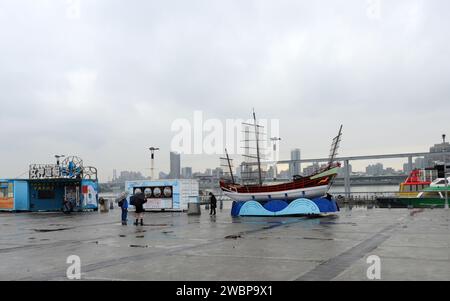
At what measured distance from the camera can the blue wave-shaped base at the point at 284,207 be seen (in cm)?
2880

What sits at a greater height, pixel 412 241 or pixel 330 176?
pixel 330 176

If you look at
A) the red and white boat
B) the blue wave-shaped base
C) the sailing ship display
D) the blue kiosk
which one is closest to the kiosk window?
the blue kiosk

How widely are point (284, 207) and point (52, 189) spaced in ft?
79.3

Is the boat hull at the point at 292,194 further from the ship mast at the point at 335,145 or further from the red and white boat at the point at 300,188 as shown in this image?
the ship mast at the point at 335,145

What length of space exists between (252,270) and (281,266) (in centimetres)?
78

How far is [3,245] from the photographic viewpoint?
15.0 meters

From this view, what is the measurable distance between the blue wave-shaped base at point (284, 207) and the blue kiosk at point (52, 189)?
1636 cm

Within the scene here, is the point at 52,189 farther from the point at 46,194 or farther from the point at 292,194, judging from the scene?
the point at 292,194

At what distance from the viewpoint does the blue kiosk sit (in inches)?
1610

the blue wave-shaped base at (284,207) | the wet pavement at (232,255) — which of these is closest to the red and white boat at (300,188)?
the blue wave-shaped base at (284,207)

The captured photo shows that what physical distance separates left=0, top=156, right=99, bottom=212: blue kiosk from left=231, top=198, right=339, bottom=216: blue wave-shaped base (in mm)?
16357
